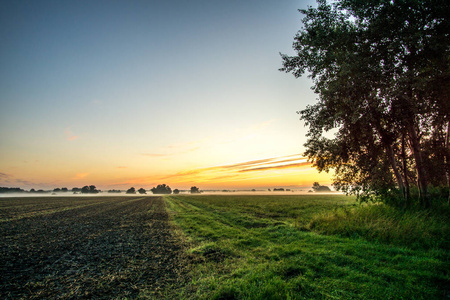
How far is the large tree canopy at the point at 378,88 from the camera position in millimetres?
12359

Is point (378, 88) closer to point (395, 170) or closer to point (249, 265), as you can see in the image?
point (395, 170)

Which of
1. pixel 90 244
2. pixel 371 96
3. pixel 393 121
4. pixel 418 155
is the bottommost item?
pixel 90 244

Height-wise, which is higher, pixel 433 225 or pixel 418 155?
pixel 418 155

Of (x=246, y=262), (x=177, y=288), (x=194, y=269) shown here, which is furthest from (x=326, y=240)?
(x=177, y=288)

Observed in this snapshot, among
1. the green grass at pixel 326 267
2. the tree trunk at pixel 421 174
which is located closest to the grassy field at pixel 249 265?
the green grass at pixel 326 267

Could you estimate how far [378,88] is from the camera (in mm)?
13672

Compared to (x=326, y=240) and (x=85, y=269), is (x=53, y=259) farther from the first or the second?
(x=326, y=240)

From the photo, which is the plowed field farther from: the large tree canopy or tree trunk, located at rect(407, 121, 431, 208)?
tree trunk, located at rect(407, 121, 431, 208)

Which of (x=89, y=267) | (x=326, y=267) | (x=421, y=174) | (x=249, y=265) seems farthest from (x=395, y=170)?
(x=89, y=267)

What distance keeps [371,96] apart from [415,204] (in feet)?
27.9

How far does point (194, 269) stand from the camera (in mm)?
7398

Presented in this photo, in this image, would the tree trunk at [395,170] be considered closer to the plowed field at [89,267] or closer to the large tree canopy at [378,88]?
the large tree canopy at [378,88]

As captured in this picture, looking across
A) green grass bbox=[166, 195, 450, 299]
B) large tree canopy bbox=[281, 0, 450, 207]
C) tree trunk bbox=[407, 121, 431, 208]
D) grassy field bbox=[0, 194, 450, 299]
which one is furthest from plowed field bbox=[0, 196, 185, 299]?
tree trunk bbox=[407, 121, 431, 208]

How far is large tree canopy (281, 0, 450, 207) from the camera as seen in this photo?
487 inches
